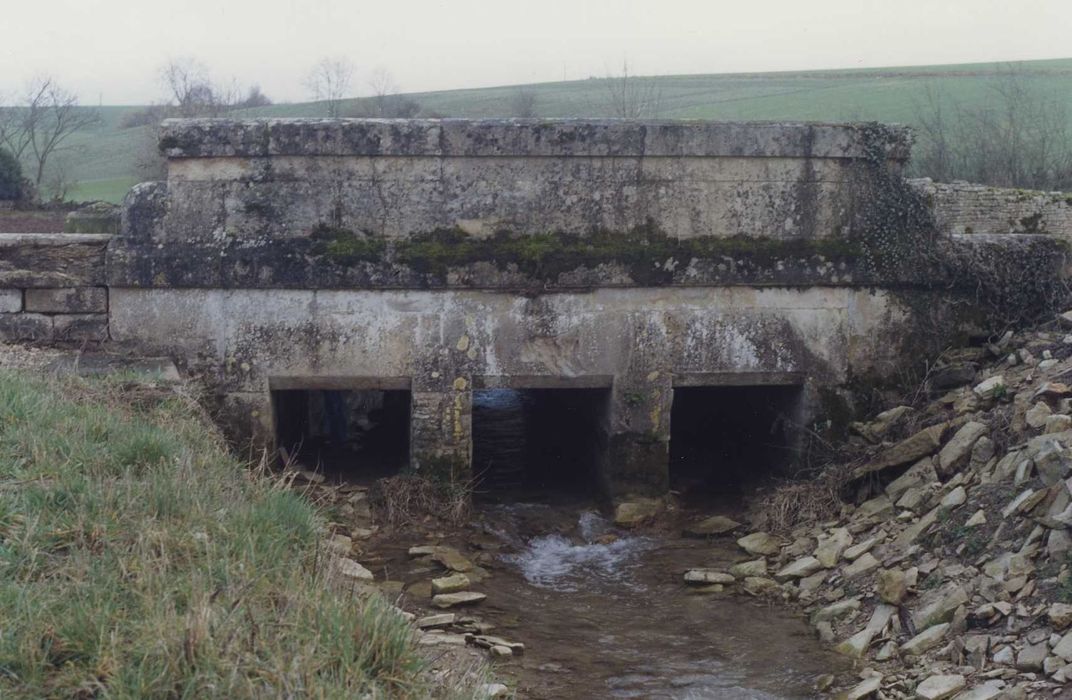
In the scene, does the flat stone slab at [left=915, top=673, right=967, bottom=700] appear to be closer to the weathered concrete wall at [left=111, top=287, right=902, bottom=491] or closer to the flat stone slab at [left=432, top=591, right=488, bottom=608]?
the flat stone slab at [left=432, top=591, right=488, bottom=608]

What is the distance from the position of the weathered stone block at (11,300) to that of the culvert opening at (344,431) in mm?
2014

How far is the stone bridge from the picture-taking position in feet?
26.5

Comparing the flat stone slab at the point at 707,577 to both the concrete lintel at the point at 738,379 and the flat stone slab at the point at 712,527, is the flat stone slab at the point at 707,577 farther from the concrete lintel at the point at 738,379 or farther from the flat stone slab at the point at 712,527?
the concrete lintel at the point at 738,379

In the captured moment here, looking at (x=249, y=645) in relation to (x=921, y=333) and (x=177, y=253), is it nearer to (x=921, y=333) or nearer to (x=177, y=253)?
(x=177, y=253)

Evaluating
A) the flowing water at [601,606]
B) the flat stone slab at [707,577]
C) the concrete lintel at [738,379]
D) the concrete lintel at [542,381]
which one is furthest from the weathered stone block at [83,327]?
the flat stone slab at [707,577]

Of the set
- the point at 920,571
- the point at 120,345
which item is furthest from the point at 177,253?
the point at 920,571

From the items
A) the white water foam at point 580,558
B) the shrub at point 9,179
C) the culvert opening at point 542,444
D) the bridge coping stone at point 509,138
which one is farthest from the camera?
the shrub at point 9,179

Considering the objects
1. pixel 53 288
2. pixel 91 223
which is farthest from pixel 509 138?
pixel 91 223

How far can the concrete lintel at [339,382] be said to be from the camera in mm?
8234

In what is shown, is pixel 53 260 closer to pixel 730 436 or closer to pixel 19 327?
pixel 19 327

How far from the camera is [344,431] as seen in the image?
11641 mm

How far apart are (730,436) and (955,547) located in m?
4.03

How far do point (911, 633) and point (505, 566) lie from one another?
9.48 ft

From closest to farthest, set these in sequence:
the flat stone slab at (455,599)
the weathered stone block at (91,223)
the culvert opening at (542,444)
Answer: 1. the flat stone slab at (455,599)
2. the culvert opening at (542,444)
3. the weathered stone block at (91,223)
